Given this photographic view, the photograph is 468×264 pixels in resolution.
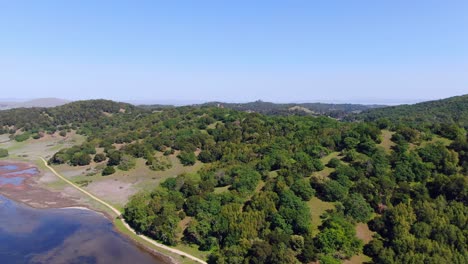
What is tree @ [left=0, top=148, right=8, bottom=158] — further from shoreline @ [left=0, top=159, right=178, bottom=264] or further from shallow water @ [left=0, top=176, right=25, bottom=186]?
shoreline @ [left=0, top=159, right=178, bottom=264]

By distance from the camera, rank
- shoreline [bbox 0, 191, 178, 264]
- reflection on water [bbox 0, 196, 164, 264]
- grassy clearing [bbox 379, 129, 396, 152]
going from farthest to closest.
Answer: grassy clearing [bbox 379, 129, 396, 152] → shoreline [bbox 0, 191, 178, 264] → reflection on water [bbox 0, 196, 164, 264]

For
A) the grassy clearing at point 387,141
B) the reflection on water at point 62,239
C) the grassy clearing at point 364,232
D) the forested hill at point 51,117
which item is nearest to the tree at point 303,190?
the grassy clearing at point 364,232

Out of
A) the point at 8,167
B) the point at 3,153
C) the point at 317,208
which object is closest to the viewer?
the point at 317,208

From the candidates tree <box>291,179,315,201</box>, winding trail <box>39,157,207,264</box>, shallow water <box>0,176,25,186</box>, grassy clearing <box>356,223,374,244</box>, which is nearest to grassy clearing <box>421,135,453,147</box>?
grassy clearing <box>356,223,374,244</box>

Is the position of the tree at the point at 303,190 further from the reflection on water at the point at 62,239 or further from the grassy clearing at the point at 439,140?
the grassy clearing at the point at 439,140

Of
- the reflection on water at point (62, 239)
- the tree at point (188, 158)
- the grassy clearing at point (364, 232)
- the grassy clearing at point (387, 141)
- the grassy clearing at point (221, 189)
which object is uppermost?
the grassy clearing at point (387, 141)

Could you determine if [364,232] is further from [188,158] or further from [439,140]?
[188,158]

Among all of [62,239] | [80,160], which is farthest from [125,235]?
[80,160]
